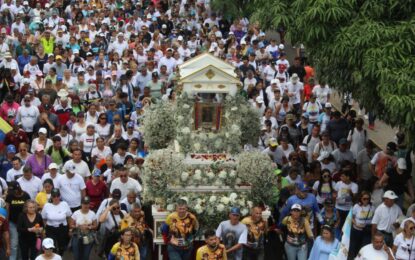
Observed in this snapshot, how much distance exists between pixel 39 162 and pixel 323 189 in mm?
5266

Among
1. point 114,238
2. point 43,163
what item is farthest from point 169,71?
point 114,238

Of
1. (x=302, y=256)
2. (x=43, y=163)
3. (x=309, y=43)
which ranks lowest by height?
(x=302, y=256)

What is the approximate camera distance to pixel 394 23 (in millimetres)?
18594

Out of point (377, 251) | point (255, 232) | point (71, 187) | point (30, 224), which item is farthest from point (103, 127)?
point (377, 251)

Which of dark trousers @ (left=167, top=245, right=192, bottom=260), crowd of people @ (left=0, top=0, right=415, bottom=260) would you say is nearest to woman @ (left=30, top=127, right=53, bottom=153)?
crowd of people @ (left=0, top=0, right=415, bottom=260)

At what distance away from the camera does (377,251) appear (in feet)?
55.5

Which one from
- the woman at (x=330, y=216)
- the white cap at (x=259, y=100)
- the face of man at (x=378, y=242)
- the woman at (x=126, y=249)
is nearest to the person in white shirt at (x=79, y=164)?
the woman at (x=126, y=249)

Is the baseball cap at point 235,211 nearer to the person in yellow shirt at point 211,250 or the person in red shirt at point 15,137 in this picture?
the person in yellow shirt at point 211,250

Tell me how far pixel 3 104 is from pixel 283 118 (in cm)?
623

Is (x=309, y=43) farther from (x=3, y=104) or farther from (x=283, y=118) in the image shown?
(x=3, y=104)

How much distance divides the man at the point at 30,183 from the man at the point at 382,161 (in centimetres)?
653

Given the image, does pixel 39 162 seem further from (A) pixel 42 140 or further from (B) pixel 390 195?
(B) pixel 390 195

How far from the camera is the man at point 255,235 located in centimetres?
1794

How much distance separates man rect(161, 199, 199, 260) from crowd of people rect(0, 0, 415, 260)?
0.07 ft
